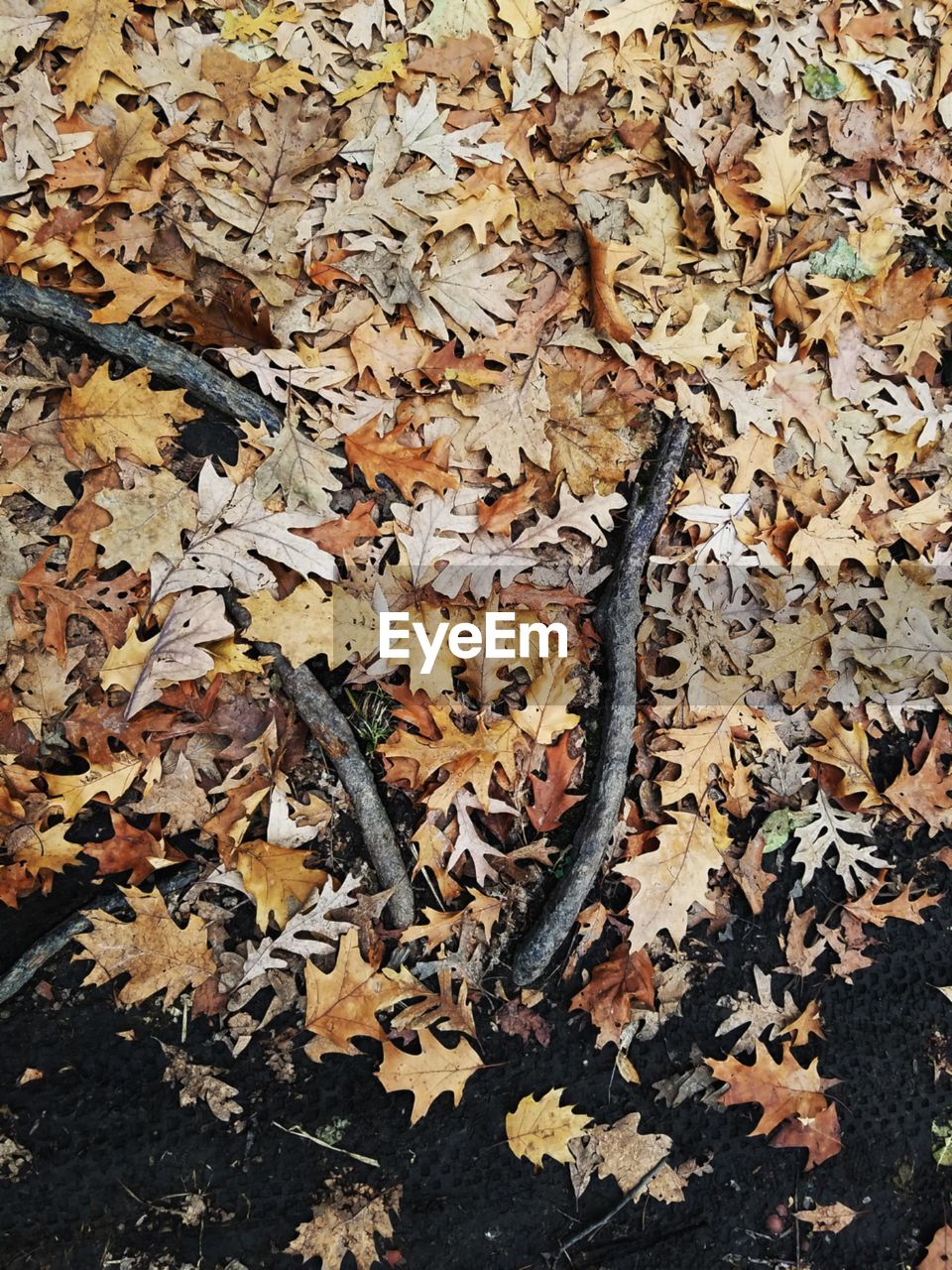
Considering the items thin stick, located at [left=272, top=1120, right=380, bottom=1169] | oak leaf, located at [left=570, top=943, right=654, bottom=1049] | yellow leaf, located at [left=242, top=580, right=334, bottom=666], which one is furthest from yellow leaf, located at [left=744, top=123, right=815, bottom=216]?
thin stick, located at [left=272, top=1120, right=380, bottom=1169]

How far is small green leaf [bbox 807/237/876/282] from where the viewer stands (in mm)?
2787

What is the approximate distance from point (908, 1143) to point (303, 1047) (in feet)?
6.66

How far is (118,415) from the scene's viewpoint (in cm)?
238

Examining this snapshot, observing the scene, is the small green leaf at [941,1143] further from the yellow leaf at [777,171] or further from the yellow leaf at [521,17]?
the yellow leaf at [521,17]

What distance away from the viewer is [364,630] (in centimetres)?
243

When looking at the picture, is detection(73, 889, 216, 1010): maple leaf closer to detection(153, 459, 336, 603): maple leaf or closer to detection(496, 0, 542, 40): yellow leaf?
detection(153, 459, 336, 603): maple leaf

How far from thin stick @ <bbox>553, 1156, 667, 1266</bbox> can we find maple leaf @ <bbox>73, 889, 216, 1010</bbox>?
1.39 metres

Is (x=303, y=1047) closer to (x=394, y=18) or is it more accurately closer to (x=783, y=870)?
(x=783, y=870)

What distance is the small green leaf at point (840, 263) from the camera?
2.79 m

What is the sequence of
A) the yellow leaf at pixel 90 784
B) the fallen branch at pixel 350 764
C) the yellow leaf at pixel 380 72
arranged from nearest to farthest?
the yellow leaf at pixel 90 784
the fallen branch at pixel 350 764
the yellow leaf at pixel 380 72

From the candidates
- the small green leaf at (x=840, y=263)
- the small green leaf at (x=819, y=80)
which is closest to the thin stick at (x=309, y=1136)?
the small green leaf at (x=840, y=263)

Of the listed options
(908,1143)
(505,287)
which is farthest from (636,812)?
(505,287)

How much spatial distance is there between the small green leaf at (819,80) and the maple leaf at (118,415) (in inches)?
94.0

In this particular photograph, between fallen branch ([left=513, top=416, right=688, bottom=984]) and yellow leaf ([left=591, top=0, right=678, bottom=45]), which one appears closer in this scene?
fallen branch ([left=513, top=416, right=688, bottom=984])
